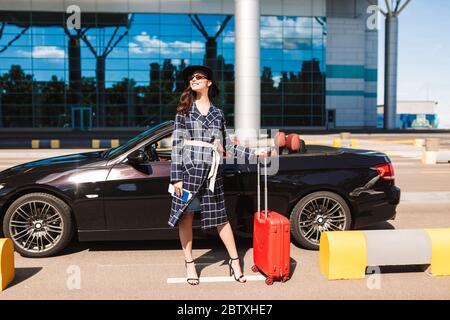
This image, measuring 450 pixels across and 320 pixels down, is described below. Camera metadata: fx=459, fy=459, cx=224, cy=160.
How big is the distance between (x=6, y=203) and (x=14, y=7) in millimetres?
41239

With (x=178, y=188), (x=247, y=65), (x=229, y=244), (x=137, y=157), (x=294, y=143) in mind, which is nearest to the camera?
(x=178, y=188)

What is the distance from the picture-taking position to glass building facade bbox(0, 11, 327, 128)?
136ft

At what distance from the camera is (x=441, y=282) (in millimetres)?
4375

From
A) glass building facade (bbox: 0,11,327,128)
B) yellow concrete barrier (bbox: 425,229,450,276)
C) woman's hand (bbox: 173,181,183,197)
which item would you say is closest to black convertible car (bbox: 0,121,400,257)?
woman's hand (bbox: 173,181,183,197)

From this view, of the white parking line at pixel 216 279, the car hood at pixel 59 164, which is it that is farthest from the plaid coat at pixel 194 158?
the car hood at pixel 59 164

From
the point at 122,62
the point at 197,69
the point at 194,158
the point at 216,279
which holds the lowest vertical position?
the point at 216,279

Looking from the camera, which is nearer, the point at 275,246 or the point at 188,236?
the point at 275,246

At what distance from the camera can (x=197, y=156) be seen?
4.12 m

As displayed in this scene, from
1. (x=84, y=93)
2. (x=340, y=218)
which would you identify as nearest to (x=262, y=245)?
(x=340, y=218)

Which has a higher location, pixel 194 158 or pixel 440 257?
pixel 194 158

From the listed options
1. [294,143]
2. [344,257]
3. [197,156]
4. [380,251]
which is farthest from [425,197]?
[197,156]

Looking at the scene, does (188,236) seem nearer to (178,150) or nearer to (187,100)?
(178,150)

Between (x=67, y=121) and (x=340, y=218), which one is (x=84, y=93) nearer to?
(x=67, y=121)

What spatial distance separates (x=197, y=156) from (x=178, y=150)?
18 centimetres
